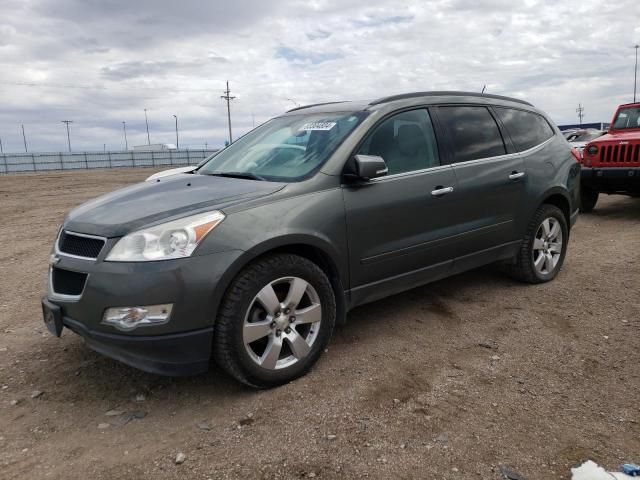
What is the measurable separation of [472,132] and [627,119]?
6.78m

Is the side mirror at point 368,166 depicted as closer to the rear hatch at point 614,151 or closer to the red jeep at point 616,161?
the red jeep at point 616,161

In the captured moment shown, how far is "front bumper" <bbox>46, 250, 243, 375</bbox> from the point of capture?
270 centimetres

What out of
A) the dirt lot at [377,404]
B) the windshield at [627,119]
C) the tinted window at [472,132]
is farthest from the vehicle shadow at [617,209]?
the tinted window at [472,132]

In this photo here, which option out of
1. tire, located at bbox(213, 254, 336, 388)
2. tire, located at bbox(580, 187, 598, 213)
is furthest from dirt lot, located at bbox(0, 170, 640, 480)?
tire, located at bbox(580, 187, 598, 213)

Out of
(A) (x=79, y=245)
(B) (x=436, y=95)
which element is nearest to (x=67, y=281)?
(A) (x=79, y=245)

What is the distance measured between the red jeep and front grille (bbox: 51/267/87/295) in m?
8.42

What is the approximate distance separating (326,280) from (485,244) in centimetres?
177

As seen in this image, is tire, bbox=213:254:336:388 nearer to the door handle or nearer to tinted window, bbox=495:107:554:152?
the door handle

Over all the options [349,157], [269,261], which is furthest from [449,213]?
[269,261]

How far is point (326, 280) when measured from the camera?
129 inches

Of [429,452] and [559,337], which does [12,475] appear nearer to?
[429,452]

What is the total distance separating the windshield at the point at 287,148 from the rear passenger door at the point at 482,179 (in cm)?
97

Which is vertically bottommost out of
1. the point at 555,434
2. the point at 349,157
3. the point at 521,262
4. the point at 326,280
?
the point at 555,434

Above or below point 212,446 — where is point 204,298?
above
